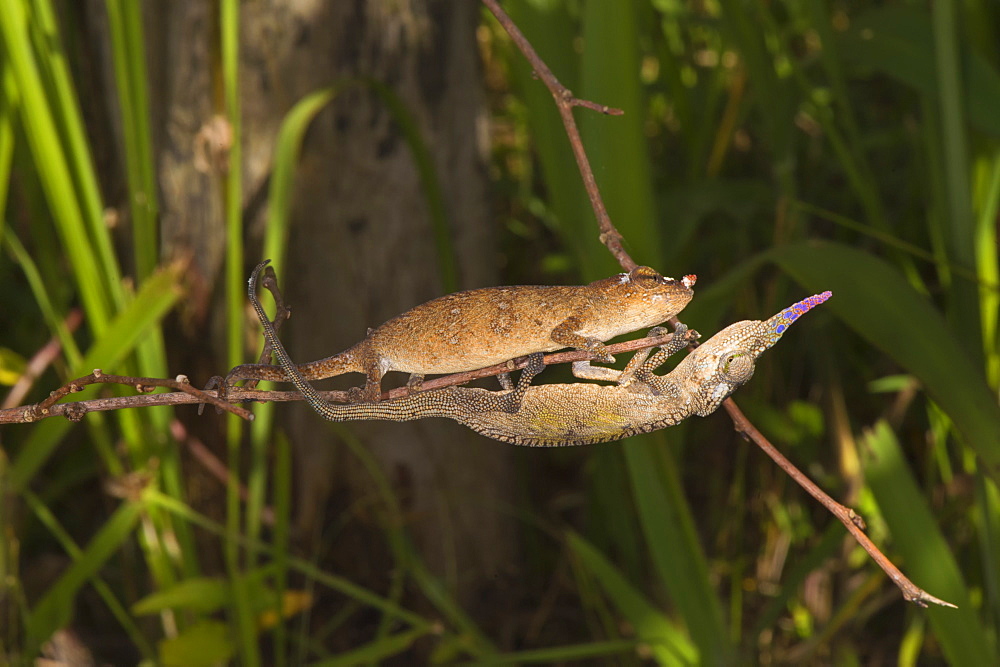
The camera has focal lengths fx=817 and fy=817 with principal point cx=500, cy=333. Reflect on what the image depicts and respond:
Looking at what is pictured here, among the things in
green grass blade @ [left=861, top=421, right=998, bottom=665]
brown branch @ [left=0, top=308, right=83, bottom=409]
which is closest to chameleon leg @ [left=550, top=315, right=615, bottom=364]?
green grass blade @ [left=861, top=421, right=998, bottom=665]

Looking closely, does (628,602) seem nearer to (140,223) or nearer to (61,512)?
(140,223)

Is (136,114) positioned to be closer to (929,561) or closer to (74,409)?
(74,409)

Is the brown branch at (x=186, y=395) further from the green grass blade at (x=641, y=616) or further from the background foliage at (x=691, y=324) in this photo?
the green grass blade at (x=641, y=616)

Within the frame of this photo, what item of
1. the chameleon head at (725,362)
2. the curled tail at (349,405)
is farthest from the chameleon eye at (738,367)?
the curled tail at (349,405)

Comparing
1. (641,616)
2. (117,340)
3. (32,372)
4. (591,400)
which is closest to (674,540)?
(641,616)

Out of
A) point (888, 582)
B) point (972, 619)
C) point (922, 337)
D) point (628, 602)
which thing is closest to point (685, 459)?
point (888, 582)

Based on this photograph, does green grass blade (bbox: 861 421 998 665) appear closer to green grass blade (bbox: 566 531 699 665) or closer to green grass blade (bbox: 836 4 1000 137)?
green grass blade (bbox: 566 531 699 665)
